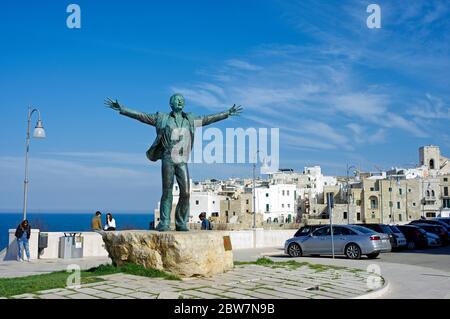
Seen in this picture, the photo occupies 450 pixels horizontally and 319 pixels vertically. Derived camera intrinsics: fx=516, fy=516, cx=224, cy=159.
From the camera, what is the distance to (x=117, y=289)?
959 centimetres

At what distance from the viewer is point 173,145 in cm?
1264

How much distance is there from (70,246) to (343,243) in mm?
10776

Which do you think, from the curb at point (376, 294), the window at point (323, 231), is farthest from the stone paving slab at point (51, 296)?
the window at point (323, 231)

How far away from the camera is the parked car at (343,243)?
20.2 metres

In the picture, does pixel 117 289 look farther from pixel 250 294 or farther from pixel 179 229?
pixel 179 229

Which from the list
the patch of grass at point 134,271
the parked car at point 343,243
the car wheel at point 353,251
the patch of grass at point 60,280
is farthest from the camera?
the car wheel at point 353,251

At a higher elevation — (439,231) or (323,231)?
(323,231)

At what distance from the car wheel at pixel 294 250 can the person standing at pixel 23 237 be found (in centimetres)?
1051

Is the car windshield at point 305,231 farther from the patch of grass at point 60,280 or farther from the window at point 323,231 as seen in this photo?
the patch of grass at point 60,280

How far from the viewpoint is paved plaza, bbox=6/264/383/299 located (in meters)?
9.17

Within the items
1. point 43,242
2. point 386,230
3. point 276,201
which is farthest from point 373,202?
point 43,242

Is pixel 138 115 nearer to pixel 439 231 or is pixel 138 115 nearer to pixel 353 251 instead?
pixel 353 251

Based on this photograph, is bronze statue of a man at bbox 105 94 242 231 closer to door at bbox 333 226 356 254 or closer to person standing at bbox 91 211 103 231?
person standing at bbox 91 211 103 231

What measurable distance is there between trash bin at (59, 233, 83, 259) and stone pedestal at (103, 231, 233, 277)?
8375mm
